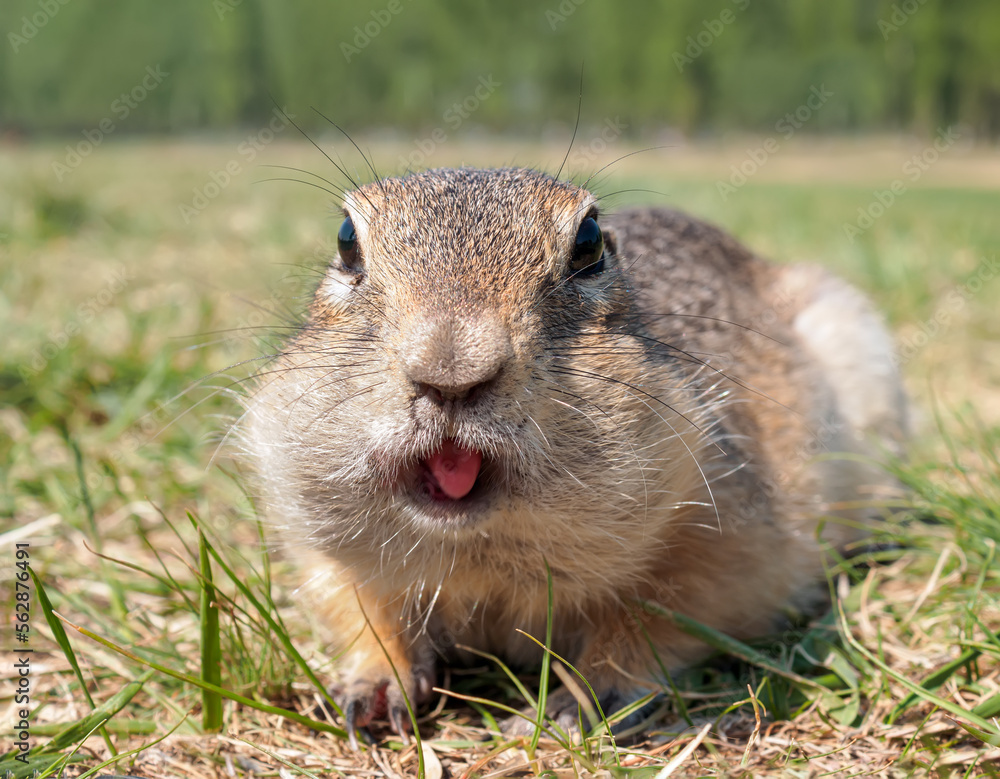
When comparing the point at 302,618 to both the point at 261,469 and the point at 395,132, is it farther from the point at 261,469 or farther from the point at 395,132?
the point at 395,132

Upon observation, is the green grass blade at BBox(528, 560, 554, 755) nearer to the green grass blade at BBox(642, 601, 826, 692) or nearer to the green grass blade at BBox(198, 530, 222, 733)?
the green grass blade at BBox(642, 601, 826, 692)

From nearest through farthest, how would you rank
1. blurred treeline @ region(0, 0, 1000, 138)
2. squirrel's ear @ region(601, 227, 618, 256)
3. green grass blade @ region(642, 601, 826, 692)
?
green grass blade @ region(642, 601, 826, 692)
squirrel's ear @ region(601, 227, 618, 256)
blurred treeline @ region(0, 0, 1000, 138)

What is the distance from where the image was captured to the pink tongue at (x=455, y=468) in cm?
200

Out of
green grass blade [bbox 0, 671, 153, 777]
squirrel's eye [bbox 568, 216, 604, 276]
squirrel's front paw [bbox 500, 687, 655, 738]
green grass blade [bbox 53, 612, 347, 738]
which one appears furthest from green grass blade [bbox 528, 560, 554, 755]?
green grass blade [bbox 0, 671, 153, 777]

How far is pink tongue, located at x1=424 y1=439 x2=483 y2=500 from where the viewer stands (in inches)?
78.9

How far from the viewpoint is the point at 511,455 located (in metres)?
1.98

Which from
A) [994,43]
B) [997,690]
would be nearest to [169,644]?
[997,690]

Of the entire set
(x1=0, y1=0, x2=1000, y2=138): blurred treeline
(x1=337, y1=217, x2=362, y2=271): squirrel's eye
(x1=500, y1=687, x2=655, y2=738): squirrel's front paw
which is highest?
(x1=0, y1=0, x2=1000, y2=138): blurred treeline

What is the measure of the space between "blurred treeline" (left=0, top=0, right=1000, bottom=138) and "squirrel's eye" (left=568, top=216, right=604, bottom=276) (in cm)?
1950

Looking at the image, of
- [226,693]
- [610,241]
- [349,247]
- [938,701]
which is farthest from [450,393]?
[938,701]

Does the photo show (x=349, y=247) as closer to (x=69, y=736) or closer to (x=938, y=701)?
(x=69, y=736)

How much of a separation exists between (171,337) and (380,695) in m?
3.77

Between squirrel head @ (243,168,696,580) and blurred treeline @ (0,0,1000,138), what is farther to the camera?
blurred treeline @ (0,0,1000,138)

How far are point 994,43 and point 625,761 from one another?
3958 cm
